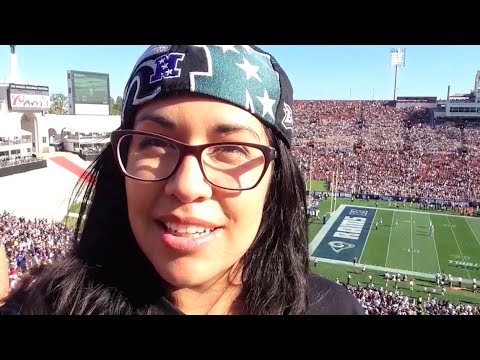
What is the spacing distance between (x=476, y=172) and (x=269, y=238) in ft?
74.0

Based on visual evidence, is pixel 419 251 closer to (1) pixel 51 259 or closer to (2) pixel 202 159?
(1) pixel 51 259

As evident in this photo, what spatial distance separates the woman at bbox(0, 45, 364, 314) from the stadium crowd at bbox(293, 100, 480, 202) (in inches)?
615

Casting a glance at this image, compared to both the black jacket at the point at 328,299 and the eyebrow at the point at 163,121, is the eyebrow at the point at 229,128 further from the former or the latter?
the black jacket at the point at 328,299

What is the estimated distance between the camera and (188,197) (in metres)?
0.71

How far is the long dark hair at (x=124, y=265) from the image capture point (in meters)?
0.89

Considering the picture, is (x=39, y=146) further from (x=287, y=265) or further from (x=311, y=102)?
(x=311, y=102)

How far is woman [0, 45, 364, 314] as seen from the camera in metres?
0.74

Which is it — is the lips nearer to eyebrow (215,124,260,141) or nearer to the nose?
the nose

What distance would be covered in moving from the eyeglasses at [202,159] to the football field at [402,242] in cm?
1000

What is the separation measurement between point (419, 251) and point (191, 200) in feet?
39.4

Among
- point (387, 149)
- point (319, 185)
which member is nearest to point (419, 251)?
point (319, 185)

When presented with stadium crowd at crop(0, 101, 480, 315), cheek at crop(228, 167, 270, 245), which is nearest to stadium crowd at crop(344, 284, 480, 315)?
cheek at crop(228, 167, 270, 245)

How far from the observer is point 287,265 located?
1.04 m

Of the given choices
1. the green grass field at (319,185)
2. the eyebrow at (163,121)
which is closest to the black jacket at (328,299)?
the eyebrow at (163,121)
